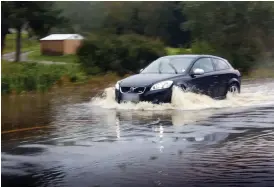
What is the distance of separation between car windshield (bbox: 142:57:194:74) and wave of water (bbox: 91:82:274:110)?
759mm

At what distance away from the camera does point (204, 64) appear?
14492 millimetres

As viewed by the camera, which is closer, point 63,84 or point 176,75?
point 176,75

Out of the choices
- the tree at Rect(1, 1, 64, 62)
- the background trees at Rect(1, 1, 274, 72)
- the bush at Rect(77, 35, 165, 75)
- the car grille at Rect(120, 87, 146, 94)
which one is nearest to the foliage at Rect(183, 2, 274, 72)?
the background trees at Rect(1, 1, 274, 72)

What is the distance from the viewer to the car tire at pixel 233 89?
1472 centimetres

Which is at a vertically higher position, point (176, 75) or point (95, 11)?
point (95, 11)

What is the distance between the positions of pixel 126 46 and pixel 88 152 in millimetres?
11880

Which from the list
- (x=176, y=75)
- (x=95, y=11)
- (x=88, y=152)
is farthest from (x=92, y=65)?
(x=88, y=152)

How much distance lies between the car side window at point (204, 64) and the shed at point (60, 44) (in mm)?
3541

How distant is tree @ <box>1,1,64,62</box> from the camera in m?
16.3

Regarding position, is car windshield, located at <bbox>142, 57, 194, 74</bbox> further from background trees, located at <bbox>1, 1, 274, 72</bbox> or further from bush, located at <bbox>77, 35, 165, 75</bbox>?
bush, located at <bbox>77, 35, 165, 75</bbox>

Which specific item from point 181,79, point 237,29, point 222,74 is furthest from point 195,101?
point 237,29

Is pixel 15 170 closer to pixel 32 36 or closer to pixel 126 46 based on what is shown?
pixel 32 36

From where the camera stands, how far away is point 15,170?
684 centimetres

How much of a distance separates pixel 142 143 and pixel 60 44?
7.21m
